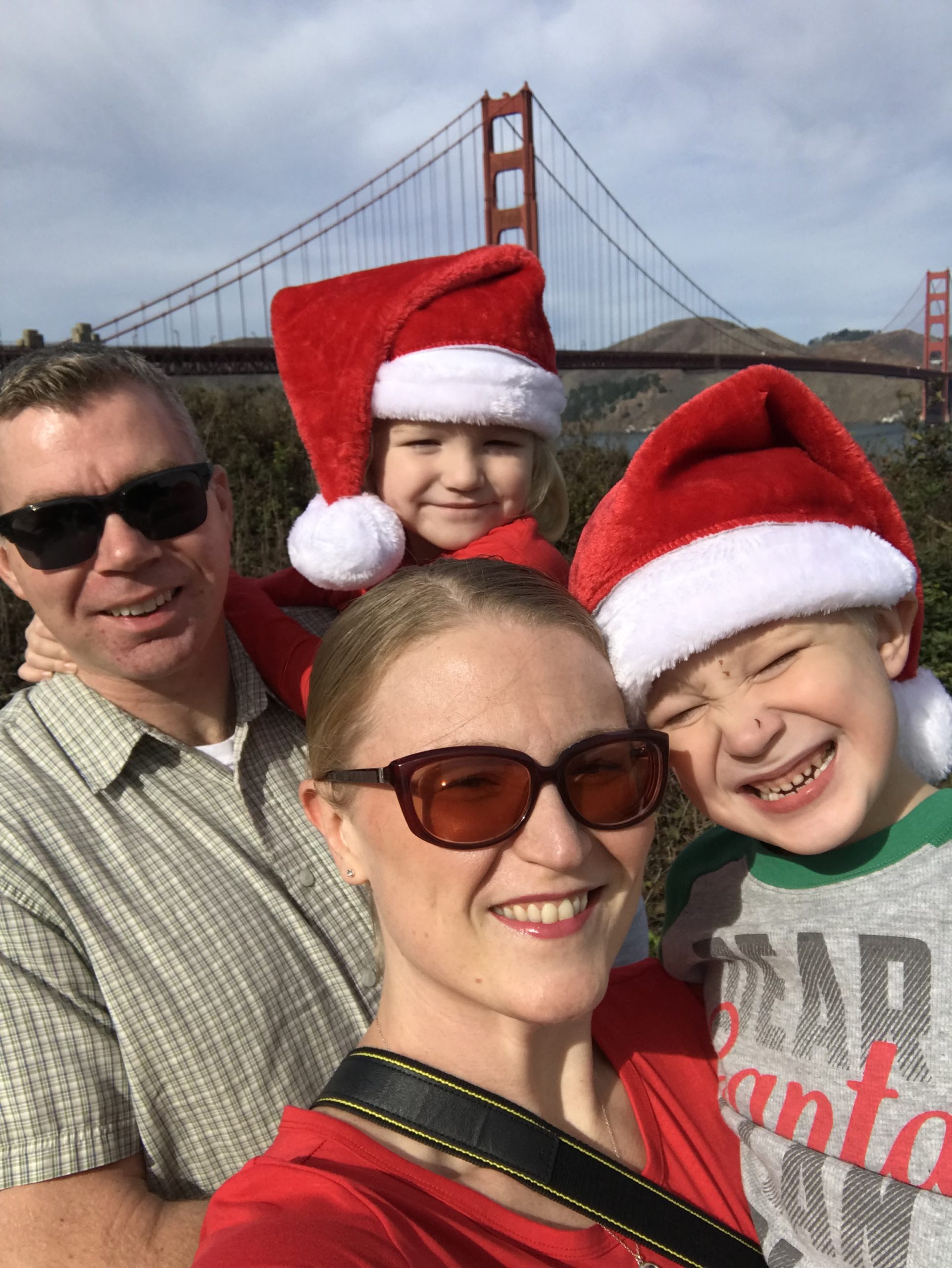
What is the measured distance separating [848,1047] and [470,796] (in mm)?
648

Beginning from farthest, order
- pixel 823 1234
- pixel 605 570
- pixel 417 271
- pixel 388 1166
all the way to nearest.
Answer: pixel 417 271, pixel 605 570, pixel 823 1234, pixel 388 1166

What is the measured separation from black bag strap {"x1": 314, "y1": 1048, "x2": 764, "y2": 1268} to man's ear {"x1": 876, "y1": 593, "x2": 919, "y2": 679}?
845mm

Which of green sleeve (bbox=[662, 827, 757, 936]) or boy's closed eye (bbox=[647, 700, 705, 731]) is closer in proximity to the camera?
boy's closed eye (bbox=[647, 700, 705, 731])

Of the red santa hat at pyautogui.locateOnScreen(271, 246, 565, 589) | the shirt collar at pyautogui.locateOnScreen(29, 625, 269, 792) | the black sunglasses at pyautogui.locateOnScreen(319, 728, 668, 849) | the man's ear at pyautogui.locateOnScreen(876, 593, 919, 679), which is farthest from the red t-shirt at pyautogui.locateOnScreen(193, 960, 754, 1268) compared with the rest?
the red santa hat at pyautogui.locateOnScreen(271, 246, 565, 589)

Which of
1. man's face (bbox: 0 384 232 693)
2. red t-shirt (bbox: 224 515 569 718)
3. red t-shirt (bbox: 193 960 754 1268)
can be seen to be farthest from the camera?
red t-shirt (bbox: 224 515 569 718)

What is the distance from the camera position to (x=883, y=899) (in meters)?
1.33

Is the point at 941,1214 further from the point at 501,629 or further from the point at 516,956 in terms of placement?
the point at 501,629

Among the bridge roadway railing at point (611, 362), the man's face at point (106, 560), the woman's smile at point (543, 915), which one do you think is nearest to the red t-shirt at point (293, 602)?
the man's face at point (106, 560)

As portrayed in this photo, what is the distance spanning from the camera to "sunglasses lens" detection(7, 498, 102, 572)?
6.34ft

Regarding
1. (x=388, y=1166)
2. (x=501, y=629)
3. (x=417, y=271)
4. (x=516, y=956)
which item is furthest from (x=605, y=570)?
(x=417, y=271)

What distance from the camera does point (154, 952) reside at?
5.46ft

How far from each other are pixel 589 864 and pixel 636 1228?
47 cm

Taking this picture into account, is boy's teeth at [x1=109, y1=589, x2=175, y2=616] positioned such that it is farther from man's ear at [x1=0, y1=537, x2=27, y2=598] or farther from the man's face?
man's ear at [x1=0, y1=537, x2=27, y2=598]

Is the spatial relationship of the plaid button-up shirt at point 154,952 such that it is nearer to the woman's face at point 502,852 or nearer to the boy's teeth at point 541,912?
the woman's face at point 502,852
